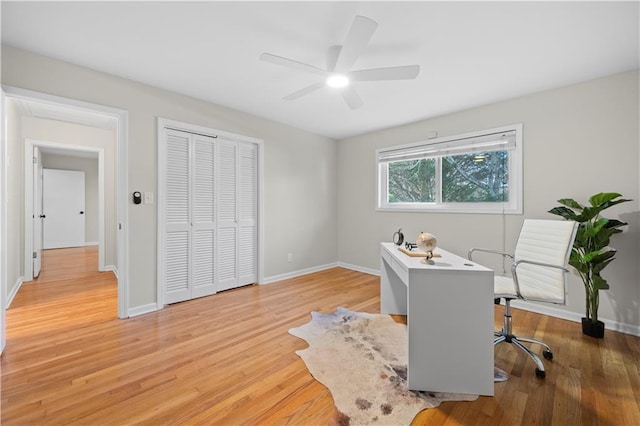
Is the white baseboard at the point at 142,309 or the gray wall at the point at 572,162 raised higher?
the gray wall at the point at 572,162

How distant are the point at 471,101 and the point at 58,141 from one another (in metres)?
5.99

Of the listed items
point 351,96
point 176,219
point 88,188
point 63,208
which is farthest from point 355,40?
point 63,208

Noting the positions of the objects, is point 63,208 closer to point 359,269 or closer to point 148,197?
point 148,197

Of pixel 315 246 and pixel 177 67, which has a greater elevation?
pixel 177 67

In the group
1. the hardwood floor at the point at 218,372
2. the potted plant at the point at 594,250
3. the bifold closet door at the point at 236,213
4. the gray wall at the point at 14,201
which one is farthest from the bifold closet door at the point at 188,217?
the potted plant at the point at 594,250

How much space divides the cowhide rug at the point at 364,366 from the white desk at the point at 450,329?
97 millimetres

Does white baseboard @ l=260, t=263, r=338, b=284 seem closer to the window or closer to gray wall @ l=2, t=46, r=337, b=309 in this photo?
gray wall @ l=2, t=46, r=337, b=309

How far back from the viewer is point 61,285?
3.76m

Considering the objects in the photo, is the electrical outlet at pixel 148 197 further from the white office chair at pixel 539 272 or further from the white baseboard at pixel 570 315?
the white baseboard at pixel 570 315

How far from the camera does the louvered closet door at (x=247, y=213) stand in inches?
149

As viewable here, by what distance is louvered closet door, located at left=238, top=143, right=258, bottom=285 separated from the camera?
3785 mm

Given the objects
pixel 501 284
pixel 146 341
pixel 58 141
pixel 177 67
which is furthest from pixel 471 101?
pixel 58 141

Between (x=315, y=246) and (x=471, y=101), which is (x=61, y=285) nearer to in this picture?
(x=315, y=246)

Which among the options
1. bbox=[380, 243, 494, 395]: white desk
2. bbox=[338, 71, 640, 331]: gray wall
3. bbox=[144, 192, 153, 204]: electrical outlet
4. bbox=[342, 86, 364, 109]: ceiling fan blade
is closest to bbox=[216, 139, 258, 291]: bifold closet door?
bbox=[144, 192, 153, 204]: electrical outlet
